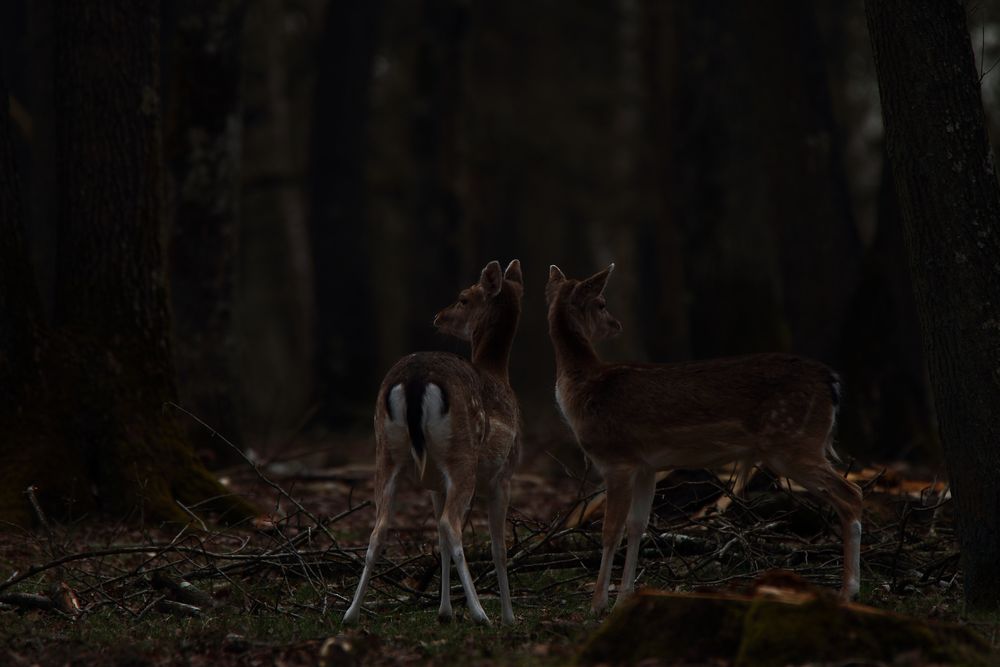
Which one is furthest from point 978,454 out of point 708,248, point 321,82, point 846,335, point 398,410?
point 321,82

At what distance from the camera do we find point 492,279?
9727 mm

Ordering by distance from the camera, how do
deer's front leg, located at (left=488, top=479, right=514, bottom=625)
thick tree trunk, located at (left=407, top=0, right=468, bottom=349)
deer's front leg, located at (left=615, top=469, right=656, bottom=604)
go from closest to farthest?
deer's front leg, located at (left=488, top=479, right=514, bottom=625) < deer's front leg, located at (left=615, top=469, right=656, bottom=604) < thick tree trunk, located at (left=407, top=0, right=468, bottom=349)

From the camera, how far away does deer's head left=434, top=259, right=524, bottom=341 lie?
9750 millimetres

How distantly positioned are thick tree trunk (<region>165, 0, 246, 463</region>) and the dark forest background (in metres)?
0.02

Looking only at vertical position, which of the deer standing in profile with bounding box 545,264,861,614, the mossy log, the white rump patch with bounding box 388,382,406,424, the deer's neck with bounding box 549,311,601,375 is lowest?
the mossy log

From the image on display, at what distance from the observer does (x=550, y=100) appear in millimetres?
40156

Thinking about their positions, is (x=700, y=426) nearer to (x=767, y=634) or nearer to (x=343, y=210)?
(x=767, y=634)

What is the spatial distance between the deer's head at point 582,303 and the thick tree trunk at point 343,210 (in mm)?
14523

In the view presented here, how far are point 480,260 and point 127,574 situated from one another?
2763 cm

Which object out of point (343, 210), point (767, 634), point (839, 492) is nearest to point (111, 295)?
point (839, 492)

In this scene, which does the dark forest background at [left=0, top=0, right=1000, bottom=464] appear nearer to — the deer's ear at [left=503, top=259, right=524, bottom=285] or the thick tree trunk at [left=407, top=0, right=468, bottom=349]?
the thick tree trunk at [left=407, top=0, right=468, bottom=349]

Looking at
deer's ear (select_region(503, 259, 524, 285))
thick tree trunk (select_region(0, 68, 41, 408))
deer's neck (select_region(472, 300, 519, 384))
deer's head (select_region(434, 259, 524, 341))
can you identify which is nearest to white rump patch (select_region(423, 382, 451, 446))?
deer's neck (select_region(472, 300, 519, 384))

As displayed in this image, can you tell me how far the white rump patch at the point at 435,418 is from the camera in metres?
8.32

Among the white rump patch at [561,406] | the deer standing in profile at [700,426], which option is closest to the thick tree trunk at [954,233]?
the deer standing in profile at [700,426]
